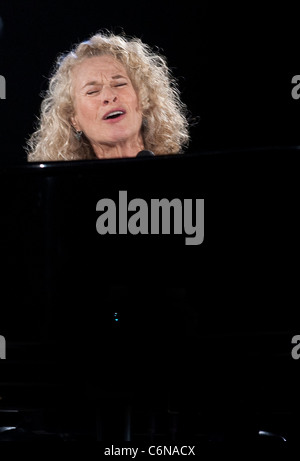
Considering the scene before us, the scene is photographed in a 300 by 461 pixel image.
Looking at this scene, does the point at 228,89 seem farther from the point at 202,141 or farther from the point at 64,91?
the point at 64,91

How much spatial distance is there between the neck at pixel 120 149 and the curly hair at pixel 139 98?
0.01 m

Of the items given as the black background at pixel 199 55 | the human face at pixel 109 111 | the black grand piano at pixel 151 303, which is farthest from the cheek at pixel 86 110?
the black grand piano at pixel 151 303

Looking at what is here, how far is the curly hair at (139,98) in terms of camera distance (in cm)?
117

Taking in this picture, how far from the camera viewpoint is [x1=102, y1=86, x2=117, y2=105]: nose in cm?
114

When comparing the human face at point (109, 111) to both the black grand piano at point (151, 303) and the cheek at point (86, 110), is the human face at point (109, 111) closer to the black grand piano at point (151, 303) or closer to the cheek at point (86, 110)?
the cheek at point (86, 110)

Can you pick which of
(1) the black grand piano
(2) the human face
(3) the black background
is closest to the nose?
(2) the human face

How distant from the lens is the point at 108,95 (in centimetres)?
114

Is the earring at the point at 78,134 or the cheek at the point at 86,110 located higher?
the cheek at the point at 86,110

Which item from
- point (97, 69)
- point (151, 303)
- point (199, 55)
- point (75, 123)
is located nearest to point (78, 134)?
point (75, 123)

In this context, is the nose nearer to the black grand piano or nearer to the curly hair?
the curly hair

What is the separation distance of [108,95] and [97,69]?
8 centimetres

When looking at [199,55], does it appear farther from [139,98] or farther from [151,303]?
Answer: [151,303]
